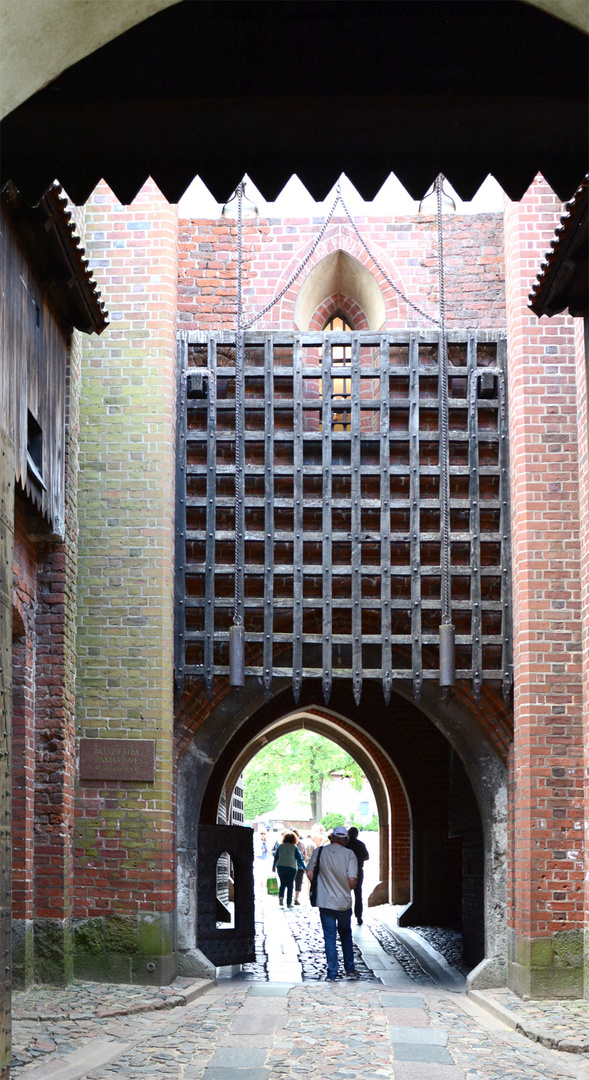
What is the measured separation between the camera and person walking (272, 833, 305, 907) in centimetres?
1845

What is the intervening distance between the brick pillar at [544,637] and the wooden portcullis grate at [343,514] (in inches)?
12.4

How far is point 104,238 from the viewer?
35.9ft

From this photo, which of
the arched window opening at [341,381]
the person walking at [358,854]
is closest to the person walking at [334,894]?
the arched window opening at [341,381]

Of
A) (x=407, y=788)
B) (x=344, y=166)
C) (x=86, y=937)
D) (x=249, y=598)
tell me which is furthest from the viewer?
(x=407, y=788)

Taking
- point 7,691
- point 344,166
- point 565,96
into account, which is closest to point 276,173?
point 344,166

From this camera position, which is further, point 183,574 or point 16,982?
point 183,574

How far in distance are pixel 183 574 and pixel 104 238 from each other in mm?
2875

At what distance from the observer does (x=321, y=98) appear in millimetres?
3783

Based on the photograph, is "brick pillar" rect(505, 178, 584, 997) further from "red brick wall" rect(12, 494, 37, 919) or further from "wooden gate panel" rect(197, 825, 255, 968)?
"red brick wall" rect(12, 494, 37, 919)

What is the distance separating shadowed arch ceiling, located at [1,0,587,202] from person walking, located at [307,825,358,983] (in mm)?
7822

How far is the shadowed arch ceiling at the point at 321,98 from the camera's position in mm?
3680

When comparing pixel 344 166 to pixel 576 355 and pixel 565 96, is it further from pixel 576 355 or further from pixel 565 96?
pixel 576 355

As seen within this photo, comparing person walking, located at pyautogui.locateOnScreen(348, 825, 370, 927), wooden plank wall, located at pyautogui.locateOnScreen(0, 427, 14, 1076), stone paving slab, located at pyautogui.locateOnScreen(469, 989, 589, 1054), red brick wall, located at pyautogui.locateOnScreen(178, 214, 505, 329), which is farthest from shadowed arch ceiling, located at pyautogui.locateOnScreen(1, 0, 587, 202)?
person walking, located at pyautogui.locateOnScreen(348, 825, 370, 927)

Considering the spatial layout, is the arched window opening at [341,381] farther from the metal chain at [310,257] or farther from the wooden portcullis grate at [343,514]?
the metal chain at [310,257]
